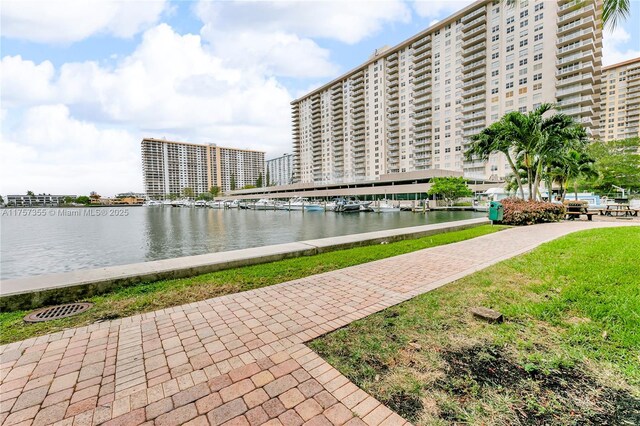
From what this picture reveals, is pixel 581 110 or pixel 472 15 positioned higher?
pixel 472 15

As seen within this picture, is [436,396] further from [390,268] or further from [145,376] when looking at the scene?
[390,268]

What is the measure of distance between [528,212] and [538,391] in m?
15.0

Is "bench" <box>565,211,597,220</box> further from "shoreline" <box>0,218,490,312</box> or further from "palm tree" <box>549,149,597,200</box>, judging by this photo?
"shoreline" <box>0,218,490,312</box>

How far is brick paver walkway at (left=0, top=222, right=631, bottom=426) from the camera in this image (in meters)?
2.08

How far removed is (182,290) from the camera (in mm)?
4828

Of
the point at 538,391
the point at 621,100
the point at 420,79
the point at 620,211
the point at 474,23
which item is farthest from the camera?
the point at 621,100

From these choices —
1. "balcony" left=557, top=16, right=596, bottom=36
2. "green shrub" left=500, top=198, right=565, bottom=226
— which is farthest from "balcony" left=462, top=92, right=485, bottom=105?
"green shrub" left=500, top=198, right=565, bottom=226

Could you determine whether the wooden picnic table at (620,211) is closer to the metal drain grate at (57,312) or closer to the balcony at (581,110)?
the metal drain grate at (57,312)

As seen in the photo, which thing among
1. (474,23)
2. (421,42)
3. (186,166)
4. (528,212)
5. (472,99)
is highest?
(421,42)

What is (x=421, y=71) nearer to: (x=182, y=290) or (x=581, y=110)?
(x=581, y=110)

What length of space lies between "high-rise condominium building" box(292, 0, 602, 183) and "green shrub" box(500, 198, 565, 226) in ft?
117

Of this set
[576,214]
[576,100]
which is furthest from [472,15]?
[576,214]

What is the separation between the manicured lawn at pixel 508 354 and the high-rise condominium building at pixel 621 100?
123965 mm

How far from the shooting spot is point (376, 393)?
2254mm
